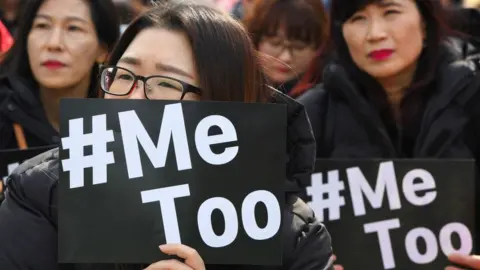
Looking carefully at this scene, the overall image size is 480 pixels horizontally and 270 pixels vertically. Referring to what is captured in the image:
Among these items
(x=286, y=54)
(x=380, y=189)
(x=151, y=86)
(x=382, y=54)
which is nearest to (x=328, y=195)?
(x=380, y=189)

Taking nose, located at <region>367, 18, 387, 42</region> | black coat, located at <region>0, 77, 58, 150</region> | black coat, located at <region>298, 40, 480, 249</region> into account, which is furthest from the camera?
black coat, located at <region>0, 77, 58, 150</region>

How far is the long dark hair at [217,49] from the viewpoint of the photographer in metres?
2.25

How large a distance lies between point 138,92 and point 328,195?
97 cm

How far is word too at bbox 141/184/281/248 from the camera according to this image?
2.10 metres

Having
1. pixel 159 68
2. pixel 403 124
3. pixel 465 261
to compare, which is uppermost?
pixel 159 68

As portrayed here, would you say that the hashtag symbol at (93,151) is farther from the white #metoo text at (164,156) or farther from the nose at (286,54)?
the nose at (286,54)

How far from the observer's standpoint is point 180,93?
2221 millimetres

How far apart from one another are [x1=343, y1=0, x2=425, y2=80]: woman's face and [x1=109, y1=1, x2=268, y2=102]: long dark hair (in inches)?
53.0

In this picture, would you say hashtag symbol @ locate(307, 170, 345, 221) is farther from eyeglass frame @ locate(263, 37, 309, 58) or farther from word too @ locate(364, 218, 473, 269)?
eyeglass frame @ locate(263, 37, 309, 58)

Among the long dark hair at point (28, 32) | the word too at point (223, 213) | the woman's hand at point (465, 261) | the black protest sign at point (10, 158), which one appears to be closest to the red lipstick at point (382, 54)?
the woman's hand at point (465, 261)

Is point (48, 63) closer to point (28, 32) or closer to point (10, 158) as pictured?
point (28, 32)

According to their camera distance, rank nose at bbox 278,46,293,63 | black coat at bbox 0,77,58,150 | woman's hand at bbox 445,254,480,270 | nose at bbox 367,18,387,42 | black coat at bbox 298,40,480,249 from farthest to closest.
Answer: nose at bbox 278,46,293,63 < black coat at bbox 0,77,58,150 < nose at bbox 367,18,387,42 < black coat at bbox 298,40,480,249 < woman's hand at bbox 445,254,480,270

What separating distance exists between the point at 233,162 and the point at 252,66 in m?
0.29

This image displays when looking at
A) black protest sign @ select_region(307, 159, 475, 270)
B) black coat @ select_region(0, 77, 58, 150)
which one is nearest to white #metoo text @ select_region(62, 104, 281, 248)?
black protest sign @ select_region(307, 159, 475, 270)
